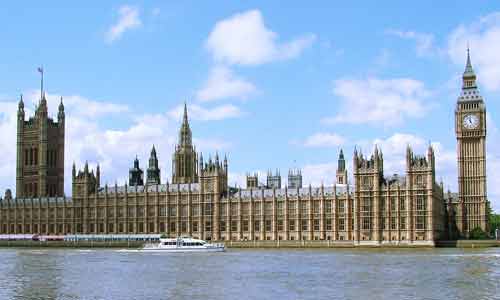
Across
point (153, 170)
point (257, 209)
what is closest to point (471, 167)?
point (257, 209)

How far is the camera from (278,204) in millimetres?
127812

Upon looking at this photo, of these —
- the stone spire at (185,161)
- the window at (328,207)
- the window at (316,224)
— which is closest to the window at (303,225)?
the window at (316,224)

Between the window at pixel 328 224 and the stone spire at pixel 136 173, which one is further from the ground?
the stone spire at pixel 136 173

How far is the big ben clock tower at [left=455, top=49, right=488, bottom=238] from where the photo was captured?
5084 inches

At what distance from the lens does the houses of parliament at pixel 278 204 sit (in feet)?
386

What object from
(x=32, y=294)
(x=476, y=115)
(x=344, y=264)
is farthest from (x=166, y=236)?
(x=32, y=294)

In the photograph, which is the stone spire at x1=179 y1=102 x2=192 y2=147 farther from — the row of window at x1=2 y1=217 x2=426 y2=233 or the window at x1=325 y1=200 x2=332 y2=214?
the window at x1=325 y1=200 x2=332 y2=214

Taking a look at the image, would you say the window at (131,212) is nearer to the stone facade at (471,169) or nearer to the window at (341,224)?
the window at (341,224)

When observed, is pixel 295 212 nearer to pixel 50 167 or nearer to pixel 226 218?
pixel 226 218

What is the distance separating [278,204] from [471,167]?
30707mm

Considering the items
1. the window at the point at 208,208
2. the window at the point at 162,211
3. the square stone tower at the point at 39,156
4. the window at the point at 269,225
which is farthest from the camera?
the square stone tower at the point at 39,156

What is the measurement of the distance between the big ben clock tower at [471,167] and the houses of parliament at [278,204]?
6.1 inches

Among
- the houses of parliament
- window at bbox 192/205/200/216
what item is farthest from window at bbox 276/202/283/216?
window at bbox 192/205/200/216

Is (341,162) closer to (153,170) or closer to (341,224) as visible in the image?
(153,170)
